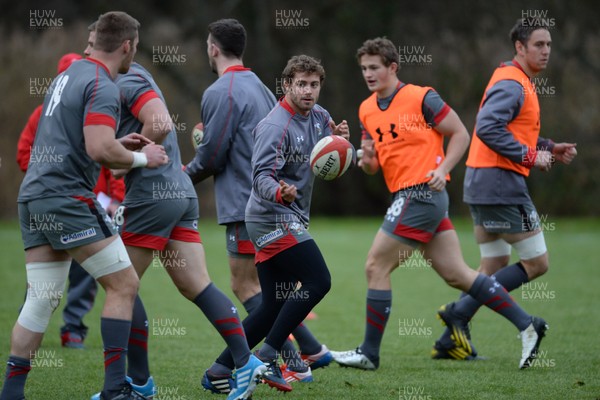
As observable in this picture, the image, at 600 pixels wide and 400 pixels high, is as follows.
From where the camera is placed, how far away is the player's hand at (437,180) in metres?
6.18

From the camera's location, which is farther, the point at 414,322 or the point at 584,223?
the point at 584,223

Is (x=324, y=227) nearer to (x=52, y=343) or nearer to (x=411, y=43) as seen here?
(x=411, y=43)

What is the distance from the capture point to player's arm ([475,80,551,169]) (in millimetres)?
6477

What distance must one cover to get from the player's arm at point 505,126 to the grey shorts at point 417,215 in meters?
0.57

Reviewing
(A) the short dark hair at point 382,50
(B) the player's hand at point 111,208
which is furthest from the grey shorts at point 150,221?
(B) the player's hand at point 111,208

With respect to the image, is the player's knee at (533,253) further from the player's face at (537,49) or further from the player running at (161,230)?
the player running at (161,230)

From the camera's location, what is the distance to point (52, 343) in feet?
25.3

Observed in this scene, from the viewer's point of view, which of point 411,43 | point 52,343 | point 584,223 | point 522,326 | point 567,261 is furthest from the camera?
point 411,43

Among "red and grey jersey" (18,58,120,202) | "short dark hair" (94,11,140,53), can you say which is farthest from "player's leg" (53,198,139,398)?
"short dark hair" (94,11,140,53)

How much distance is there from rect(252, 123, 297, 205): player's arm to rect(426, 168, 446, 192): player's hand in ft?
4.18

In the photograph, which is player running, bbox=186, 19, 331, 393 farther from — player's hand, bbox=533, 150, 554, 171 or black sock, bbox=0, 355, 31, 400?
player's hand, bbox=533, 150, 554, 171

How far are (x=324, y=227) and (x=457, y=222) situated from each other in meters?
3.33

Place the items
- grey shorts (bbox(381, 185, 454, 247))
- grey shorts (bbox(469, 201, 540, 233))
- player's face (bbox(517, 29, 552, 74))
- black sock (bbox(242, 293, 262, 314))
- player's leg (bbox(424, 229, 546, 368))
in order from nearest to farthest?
black sock (bbox(242, 293, 262, 314)) → grey shorts (bbox(381, 185, 454, 247)) → player's leg (bbox(424, 229, 546, 368)) → grey shorts (bbox(469, 201, 540, 233)) → player's face (bbox(517, 29, 552, 74))

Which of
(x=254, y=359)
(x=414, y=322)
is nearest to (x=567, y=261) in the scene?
(x=414, y=322)
